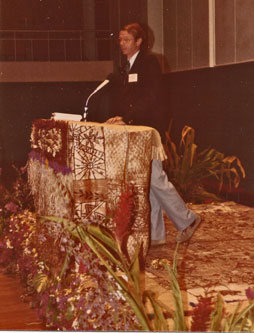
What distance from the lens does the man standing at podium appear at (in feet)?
12.5

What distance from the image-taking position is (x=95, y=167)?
3.04 m

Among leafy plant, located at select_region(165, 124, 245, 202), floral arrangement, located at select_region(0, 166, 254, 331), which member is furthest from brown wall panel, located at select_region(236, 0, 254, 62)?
floral arrangement, located at select_region(0, 166, 254, 331)

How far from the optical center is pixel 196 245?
13.2 feet

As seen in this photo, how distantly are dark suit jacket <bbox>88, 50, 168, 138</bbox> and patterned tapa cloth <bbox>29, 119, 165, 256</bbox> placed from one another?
0.71 meters

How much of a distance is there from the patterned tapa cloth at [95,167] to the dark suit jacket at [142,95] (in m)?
0.71

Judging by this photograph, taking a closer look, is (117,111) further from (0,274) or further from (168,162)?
(168,162)

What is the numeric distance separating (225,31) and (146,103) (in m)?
2.45

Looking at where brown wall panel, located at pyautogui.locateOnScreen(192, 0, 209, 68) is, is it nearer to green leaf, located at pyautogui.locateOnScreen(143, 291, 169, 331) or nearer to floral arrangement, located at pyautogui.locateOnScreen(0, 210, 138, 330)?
floral arrangement, located at pyautogui.locateOnScreen(0, 210, 138, 330)

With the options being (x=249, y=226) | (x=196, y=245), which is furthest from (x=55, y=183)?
(x=249, y=226)

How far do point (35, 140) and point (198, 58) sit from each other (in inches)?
142

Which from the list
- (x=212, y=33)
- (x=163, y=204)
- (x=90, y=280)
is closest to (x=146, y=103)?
(x=163, y=204)

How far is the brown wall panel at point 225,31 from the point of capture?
5797 mm

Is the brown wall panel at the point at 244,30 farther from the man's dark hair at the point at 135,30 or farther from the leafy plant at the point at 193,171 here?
the man's dark hair at the point at 135,30

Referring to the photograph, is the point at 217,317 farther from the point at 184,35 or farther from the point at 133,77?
the point at 184,35
